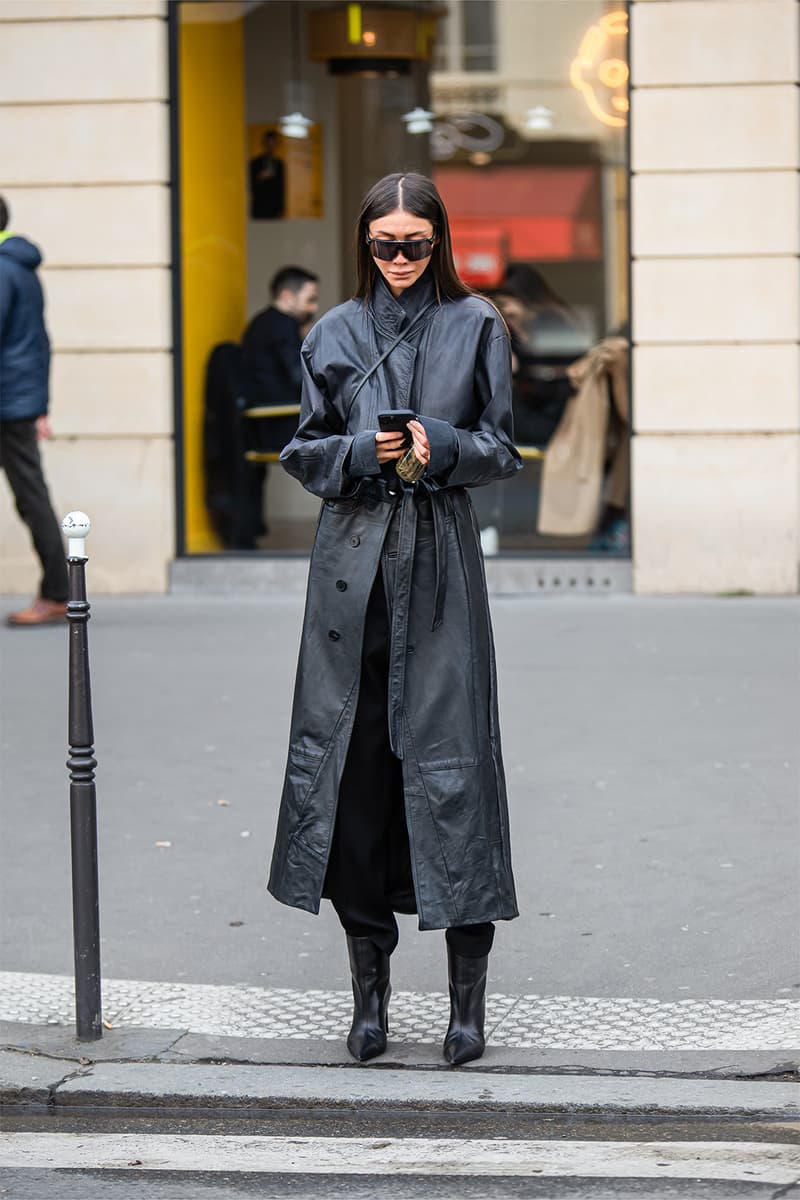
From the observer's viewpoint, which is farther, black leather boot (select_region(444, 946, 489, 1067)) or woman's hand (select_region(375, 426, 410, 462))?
black leather boot (select_region(444, 946, 489, 1067))

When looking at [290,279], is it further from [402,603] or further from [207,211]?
[402,603]

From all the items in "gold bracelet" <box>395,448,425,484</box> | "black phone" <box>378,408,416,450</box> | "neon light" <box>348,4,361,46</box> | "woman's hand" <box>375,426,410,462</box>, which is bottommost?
"gold bracelet" <box>395,448,425,484</box>

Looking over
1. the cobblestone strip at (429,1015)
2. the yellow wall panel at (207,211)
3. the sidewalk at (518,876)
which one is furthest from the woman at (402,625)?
the yellow wall panel at (207,211)

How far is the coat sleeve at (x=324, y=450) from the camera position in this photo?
175 inches

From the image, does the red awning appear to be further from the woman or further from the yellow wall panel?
the woman

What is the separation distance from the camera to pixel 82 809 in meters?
4.80

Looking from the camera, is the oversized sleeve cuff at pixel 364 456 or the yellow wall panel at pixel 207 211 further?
the yellow wall panel at pixel 207 211

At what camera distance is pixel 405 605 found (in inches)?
179

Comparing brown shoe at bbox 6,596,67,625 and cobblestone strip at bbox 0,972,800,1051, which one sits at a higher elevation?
brown shoe at bbox 6,596,67,625

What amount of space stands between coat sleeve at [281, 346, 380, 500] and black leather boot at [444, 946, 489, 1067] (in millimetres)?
1151

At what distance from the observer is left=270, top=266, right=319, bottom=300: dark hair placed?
12234 mm

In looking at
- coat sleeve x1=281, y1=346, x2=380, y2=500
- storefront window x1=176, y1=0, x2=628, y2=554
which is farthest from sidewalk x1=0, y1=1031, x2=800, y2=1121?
storefront window x1=176, y1=0, x2=628, y2=554

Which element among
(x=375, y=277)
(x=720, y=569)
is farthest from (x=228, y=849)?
A: (x=720, y=569)

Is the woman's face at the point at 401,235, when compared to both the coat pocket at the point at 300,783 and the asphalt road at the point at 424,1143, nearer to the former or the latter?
the coat pocket at the point at 300,783
